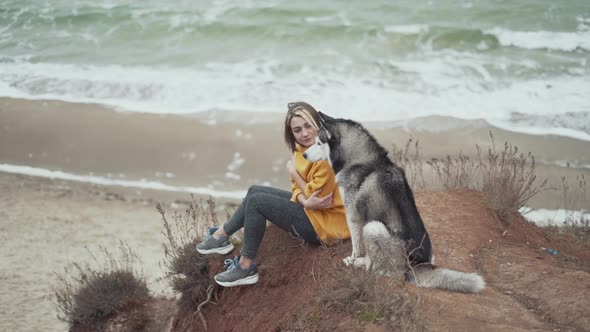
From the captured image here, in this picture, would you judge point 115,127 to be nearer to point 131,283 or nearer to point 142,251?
point 142,251

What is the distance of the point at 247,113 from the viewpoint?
45.8 ft

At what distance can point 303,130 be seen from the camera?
16.2 ft

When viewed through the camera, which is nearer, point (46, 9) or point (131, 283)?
point (131, 283)

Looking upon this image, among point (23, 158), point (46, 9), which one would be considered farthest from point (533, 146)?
point (46, 9)

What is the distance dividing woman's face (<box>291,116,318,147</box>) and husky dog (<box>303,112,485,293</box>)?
201mm

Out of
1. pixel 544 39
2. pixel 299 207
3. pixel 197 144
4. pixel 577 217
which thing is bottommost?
pixel 577 217

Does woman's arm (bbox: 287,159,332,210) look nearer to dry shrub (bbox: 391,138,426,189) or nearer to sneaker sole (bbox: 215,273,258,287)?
sneaker sole (bbox: 215,273,258,287)

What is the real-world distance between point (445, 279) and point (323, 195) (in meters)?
1.20

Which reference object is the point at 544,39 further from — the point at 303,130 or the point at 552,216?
the point at 303,130

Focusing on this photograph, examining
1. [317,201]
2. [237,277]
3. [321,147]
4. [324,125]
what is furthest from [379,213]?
[237,277]

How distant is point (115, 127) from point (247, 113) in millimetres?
3030

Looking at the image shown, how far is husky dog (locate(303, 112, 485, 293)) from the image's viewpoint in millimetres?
4562

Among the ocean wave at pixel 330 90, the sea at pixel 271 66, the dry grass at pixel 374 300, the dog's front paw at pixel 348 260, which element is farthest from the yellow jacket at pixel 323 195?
the ocean wave at pixel 330 90

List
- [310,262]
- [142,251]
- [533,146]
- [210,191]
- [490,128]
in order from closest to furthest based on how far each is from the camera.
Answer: [310,262]
[142,251]
[210,191]
[533,146]
[490,128]
